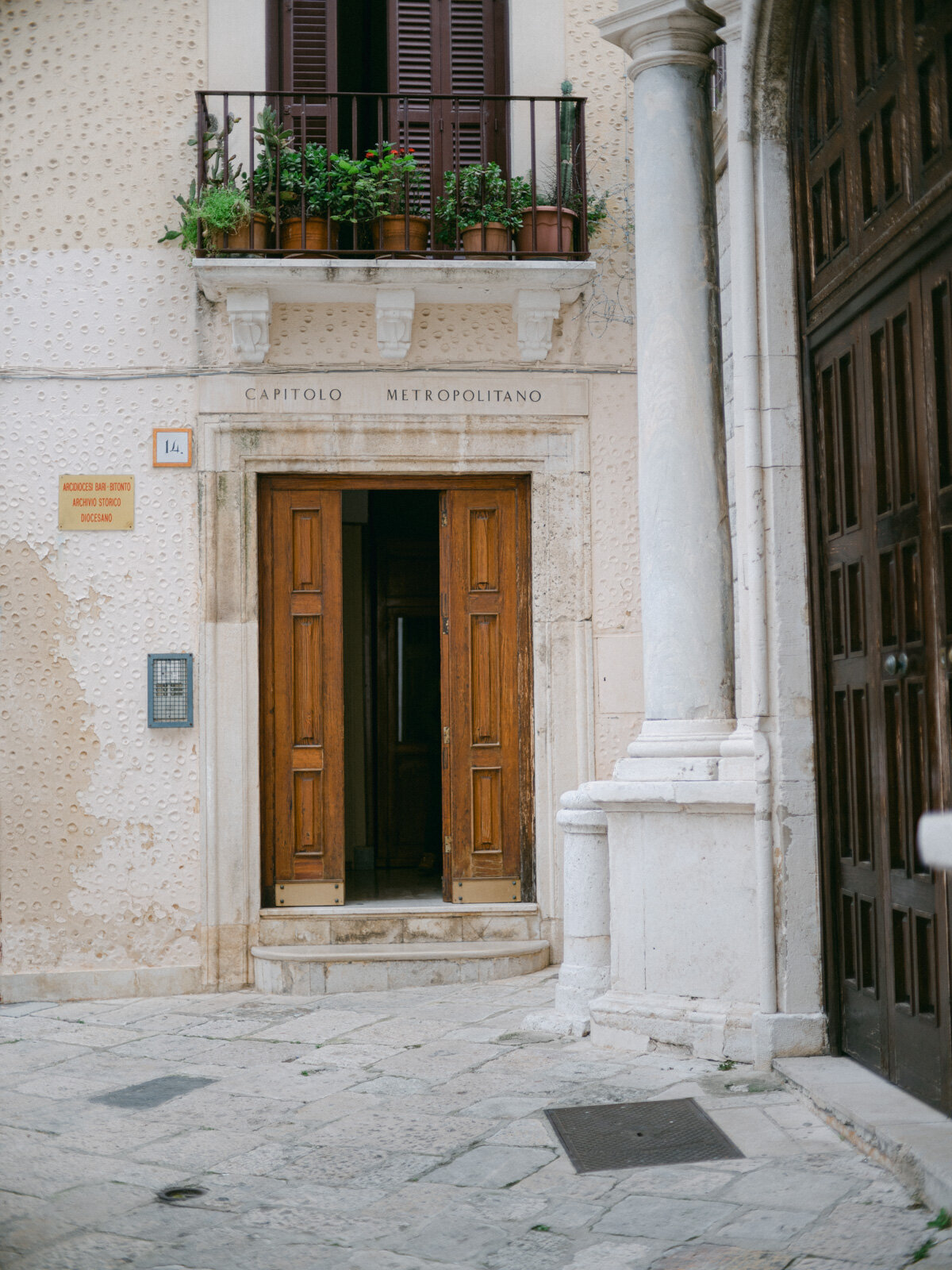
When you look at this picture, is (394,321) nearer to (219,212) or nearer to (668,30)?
(219,212)

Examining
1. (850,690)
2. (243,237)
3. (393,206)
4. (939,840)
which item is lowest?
(939,840)

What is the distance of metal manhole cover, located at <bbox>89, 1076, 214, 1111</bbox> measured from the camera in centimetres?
471

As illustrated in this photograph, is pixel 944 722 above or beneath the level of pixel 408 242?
beneath

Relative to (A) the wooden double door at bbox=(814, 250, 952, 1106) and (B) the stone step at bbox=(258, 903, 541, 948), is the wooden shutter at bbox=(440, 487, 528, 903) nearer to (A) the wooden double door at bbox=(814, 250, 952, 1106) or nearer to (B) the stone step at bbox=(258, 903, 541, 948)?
(B) the stone step at bbox=(258, 903, 541, 948)

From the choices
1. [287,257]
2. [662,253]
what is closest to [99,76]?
[287,257]

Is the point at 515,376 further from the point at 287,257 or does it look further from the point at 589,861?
the point at 589,861

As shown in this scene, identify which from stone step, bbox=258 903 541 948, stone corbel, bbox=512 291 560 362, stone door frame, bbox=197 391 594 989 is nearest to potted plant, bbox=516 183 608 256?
stone corbel, bbox=512 291 560 362

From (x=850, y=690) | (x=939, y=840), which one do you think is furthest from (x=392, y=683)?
(x=939, y=840)

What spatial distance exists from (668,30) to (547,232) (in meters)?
1.76

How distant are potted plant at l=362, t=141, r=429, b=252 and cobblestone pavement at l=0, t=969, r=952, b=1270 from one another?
4307 millimetres

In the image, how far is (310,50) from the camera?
25.3 ft

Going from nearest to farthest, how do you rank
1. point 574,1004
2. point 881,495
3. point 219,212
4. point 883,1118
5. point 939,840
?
point 939,840, point 883,1118, point 881,495, point 574,1004, point 219,212

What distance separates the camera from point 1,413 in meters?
7.29

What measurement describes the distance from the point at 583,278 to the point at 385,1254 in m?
5.48
